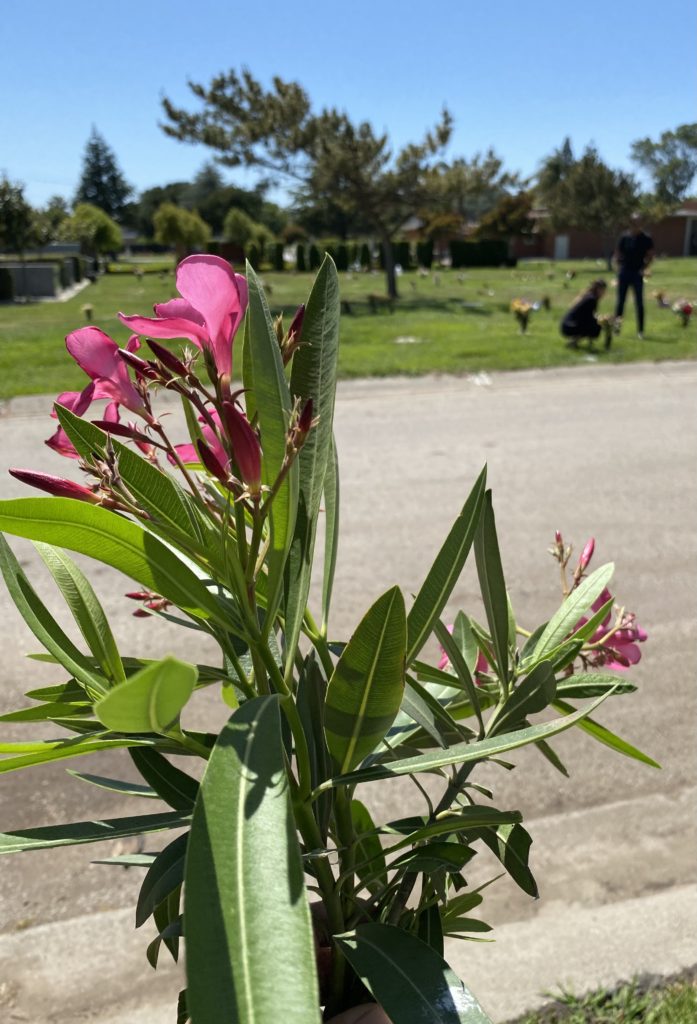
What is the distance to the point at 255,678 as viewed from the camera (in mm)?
817

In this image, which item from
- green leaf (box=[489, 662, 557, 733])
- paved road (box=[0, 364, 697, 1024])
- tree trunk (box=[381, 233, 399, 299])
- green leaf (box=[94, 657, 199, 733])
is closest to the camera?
green leaf (box=[94, 657, 199, 733])

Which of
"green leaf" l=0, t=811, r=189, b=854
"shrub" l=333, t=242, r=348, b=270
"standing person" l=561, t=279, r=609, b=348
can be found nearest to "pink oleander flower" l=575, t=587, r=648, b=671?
"green leaf" l=0, t=811, r=189, b=854

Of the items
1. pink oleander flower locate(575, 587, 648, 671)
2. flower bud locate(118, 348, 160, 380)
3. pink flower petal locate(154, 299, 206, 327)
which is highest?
pink flower petal locate(154, 299, 206, 327)

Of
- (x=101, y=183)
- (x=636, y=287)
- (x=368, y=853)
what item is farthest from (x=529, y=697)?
(x=101, y=183)

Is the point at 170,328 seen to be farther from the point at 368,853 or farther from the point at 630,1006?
the point at 630,1006

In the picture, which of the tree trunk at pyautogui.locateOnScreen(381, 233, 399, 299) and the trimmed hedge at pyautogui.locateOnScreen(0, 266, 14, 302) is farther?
the trimmed hedge at pyautogui.locateOnScreen(0, 266, 14, 302)

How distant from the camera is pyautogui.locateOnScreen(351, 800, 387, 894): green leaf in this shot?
3.18ft

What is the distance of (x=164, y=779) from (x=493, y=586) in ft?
1.31

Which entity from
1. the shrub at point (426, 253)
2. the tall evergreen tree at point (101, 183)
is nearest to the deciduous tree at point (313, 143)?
the shrub at point (426, 253)

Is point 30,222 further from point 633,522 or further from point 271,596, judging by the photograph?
point 271,596

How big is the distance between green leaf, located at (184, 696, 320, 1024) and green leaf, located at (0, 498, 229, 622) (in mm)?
123

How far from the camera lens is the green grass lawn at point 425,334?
10.0 meters

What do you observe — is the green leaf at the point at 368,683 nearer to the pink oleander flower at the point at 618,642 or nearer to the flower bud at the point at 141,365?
the flower bud at the point at 141,365

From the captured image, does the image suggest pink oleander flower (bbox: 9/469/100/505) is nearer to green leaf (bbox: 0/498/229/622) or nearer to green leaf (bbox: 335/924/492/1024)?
green leaf (bbox: 0/498/229/622)
